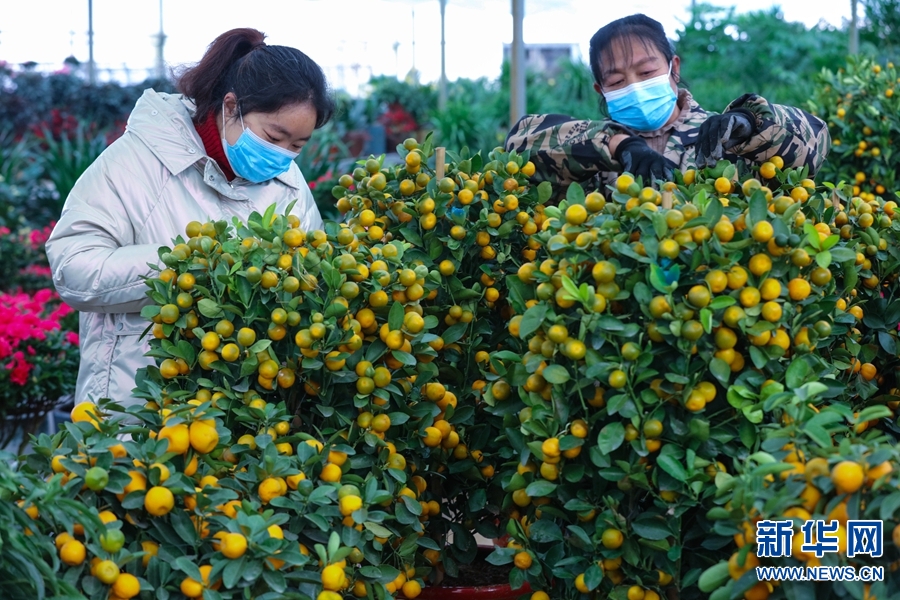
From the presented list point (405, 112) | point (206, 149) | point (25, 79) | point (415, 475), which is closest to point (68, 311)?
point (206, 149)

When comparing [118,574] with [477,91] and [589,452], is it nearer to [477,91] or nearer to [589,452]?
[589,452]

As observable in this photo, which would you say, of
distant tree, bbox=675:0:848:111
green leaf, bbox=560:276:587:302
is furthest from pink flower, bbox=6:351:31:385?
distant tree, bbox=675:0:848:111

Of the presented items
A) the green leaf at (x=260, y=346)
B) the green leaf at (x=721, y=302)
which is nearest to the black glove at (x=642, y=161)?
the green leaf at (x=721, y=302)

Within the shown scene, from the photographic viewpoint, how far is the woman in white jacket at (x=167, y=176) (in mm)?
1780

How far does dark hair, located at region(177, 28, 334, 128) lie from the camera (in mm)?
1890

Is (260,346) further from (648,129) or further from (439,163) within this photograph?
(648,129)

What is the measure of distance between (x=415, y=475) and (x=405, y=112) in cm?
984

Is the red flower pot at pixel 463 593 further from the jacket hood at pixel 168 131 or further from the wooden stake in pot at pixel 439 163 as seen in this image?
the jacket hood at pixel 168 131

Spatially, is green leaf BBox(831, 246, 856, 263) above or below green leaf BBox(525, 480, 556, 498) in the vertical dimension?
above

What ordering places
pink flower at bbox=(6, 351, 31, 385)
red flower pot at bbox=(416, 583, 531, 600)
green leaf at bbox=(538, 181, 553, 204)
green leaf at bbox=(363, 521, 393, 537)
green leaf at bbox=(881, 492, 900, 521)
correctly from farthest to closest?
pink flower at bbox=(6, 351, 31, 385) → green leaf at bbox=(538, 181, 553, 204) → red flower pot at bbox=(416, 583, 531, 600) → green leaf at bbox=(363, 521, 393, 537) → green leaf at bbox=(881, 492, 900, 521)

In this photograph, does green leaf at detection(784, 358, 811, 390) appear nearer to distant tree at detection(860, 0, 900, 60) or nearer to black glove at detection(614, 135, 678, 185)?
black glove at detection(614, 135, 678, 185)

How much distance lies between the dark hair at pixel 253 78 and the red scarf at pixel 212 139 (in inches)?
0.5

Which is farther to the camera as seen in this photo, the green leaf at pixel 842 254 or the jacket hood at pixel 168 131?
the jacket hood at pixel 168 131

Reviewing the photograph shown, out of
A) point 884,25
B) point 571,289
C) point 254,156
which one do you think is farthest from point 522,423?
point 884,25
